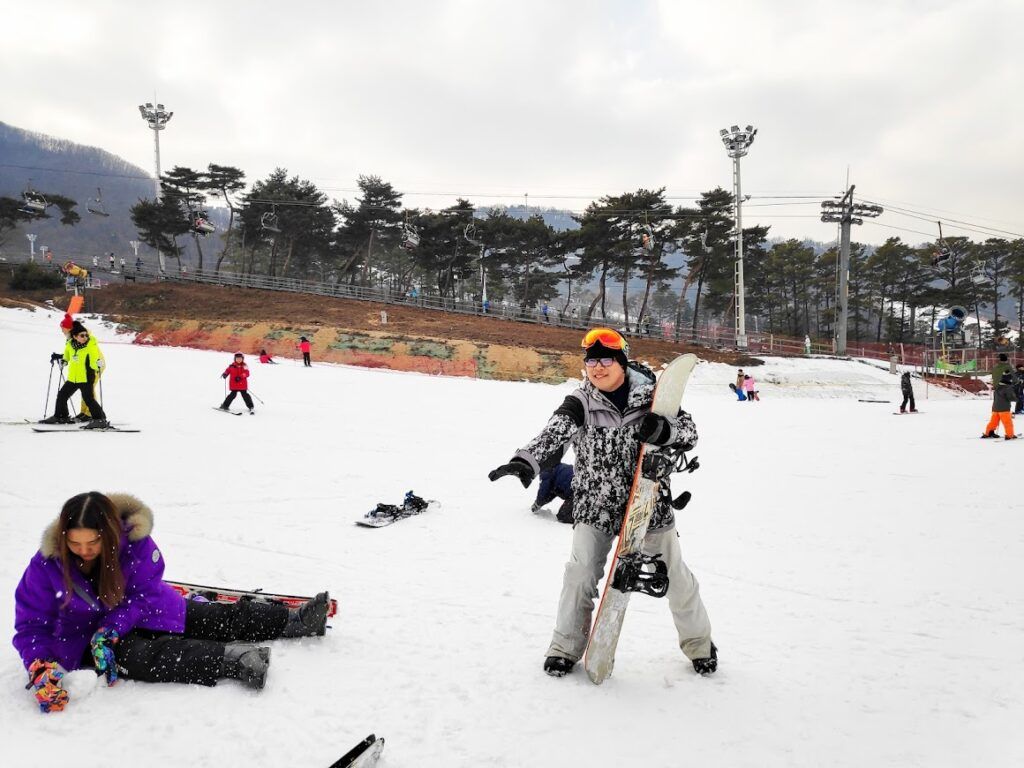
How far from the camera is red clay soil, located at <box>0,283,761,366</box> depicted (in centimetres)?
2967

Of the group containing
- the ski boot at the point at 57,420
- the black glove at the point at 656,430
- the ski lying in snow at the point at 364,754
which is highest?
the black glove at the point at 656,430

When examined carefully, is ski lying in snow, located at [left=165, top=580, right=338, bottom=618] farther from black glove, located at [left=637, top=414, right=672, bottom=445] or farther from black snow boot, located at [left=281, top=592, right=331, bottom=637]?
black glove, located at [left=637, top=414, right=672, bottom=445]

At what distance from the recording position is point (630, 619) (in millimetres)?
3918

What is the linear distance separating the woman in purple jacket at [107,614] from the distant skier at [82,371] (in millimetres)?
8386

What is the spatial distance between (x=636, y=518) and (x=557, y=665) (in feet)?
3.06

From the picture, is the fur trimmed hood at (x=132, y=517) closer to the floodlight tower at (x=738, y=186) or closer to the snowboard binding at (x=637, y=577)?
the snowboard binding at (x=637, y=577)

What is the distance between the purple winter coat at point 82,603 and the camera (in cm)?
265

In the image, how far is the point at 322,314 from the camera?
32.4m

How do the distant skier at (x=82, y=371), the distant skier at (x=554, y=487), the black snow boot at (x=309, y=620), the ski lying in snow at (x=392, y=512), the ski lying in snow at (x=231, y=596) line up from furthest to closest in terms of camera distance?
the distant skier at (x=82, y=371), the distant skier at (x=554, y=487), the ski lying in snow at (x=392, y=512), the ski lying in snow at (x=231, y=596), the black snow boot at (x=309, y=620)

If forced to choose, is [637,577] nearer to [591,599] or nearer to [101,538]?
[591,599]

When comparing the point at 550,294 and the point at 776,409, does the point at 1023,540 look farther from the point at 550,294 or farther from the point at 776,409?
the point at 550,294

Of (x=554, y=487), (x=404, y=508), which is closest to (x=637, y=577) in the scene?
(x=554, y=487)

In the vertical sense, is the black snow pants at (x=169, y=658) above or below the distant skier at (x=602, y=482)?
below

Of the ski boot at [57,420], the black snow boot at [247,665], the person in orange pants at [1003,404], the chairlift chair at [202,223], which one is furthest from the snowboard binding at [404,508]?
the chairlift chair at [202,223]
